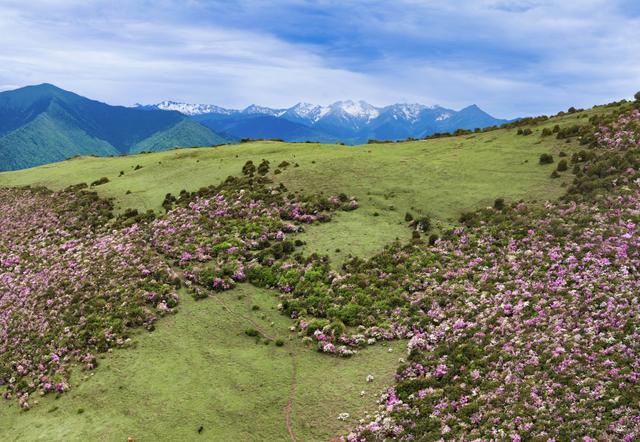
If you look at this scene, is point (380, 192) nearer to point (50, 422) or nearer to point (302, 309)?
point (302, 309)

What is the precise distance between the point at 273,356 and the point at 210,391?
15.8ft

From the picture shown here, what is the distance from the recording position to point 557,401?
20109mm

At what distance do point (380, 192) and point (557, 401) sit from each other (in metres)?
35.2

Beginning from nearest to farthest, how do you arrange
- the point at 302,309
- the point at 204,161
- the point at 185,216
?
1. the point at 302,309
2. the point at 185,216
3. the point at 204,161

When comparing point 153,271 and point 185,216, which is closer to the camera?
point 153,271

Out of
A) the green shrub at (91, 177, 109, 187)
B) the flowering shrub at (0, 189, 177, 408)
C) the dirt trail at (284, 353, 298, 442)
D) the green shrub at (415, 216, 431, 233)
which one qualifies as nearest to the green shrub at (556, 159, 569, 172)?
the green shrub at (415, 216, 431, 233)

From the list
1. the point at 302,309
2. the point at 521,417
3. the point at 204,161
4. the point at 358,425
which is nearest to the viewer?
the point at 521,417

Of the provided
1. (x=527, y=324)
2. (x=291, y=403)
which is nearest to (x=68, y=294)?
(x=291, y=403)

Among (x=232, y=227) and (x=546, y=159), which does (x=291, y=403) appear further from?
(x=546, y=159)

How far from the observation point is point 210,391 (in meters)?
27.6

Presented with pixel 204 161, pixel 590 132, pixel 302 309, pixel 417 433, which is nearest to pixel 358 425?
pixel 417 433

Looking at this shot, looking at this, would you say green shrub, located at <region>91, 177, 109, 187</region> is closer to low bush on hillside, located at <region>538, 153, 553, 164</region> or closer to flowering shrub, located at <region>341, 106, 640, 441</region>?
flowering shrub, located at <region>341, 106, 640, 441</region>

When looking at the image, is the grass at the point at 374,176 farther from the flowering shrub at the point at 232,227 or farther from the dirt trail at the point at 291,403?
the dirt trail at the point at 291,403

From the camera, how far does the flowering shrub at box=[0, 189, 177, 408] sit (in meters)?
33.2
